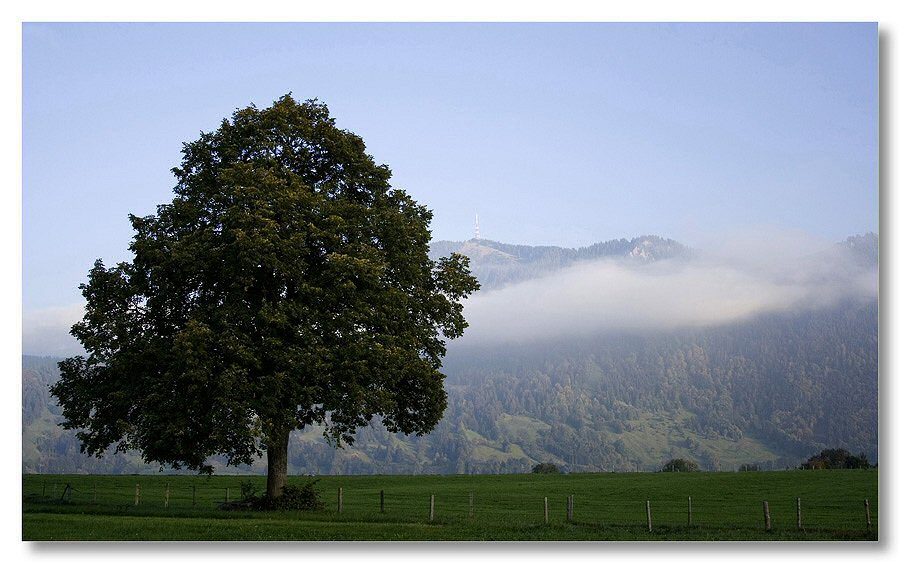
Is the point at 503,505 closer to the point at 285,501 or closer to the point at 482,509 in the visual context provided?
the point at 482,509

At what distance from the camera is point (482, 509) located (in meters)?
53.6

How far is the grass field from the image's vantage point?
1280 inches

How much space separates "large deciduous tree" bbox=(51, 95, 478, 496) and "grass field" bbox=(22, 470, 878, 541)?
11.7 feet

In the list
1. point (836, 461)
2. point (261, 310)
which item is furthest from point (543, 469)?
point (261, 310)

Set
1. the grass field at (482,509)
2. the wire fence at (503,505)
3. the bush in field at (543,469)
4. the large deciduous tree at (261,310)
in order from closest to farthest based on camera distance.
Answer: the grass field at (482,509) < the large deciduous tree at (261,310) < the wire fence at (503,505) < the bush in field at (543,469)

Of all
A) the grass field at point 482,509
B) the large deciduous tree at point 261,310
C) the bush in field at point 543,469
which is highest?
the large deciduous tree at point 261,310

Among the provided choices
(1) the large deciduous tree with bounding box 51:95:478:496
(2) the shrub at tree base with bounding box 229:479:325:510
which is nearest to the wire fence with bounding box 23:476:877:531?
(2) the shrub at tree base with bounding box 229:479:325:510

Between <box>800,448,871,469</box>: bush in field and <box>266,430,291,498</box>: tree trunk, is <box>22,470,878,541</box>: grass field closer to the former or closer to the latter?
<box>266,430,291,498</box>: tree trunk

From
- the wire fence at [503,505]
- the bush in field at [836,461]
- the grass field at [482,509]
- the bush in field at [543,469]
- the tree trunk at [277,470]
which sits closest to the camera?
the grass field at [482,509]

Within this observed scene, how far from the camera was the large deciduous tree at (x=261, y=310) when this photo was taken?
114 ft

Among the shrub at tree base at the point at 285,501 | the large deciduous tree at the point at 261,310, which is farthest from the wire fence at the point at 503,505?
the large deciduous tree at the point at 261,310

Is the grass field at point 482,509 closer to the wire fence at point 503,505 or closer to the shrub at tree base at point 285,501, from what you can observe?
the wire fence at point 503,505

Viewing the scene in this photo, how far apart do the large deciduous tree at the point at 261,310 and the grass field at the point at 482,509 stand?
3554 millimetres

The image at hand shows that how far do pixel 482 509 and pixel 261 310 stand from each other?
78.5ft
